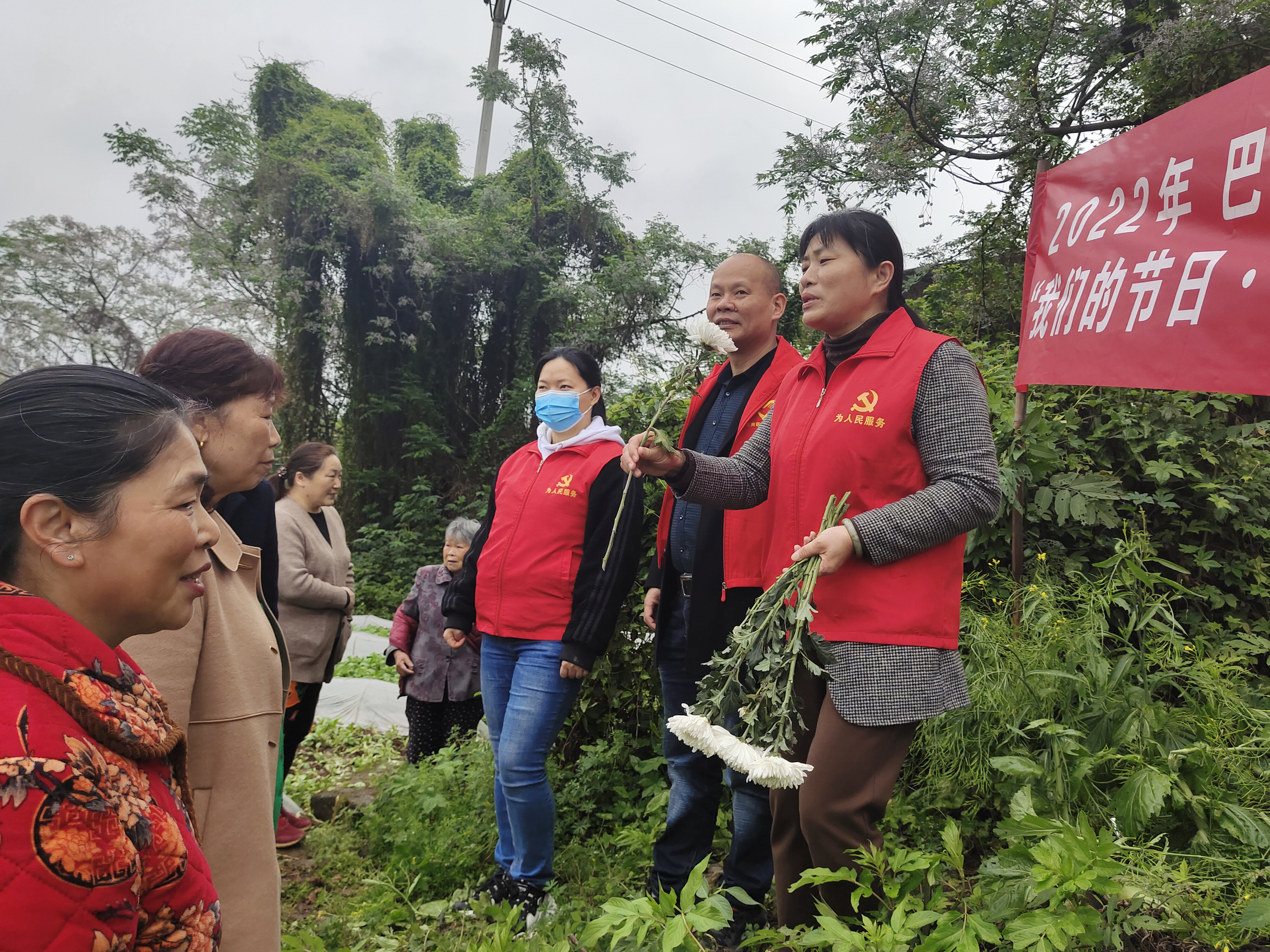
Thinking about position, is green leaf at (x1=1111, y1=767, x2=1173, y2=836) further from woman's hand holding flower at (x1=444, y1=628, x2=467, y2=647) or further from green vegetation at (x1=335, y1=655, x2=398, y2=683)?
green vegetation at (x1=335, y1=655, x2=398, y2=683)

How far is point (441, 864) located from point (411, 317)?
12.0 m

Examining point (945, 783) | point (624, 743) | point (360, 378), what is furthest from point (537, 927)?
point (360, 378)

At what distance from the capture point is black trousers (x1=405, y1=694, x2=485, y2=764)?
4656 mm

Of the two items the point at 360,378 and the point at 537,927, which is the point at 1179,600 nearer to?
the point at 537,927

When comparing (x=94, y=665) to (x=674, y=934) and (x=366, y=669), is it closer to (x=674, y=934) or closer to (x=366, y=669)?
(x=674, y=934)

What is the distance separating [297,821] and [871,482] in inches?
151

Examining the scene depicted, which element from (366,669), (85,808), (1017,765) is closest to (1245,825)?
(1017,765)

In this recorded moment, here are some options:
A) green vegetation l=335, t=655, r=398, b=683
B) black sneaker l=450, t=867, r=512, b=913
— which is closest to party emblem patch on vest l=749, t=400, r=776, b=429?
black sneaker l=450, t=867, r=512, b=913

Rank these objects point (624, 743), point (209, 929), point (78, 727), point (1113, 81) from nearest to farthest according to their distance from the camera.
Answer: point (78, 727), point (209, 929), point (624, 743), point (1113, 81)

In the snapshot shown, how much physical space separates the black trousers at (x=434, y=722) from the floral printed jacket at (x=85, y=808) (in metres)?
3.63

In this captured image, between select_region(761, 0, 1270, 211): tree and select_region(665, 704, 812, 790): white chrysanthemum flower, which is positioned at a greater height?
select_region(761, 0, 1270, 211): tree

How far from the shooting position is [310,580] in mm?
4148

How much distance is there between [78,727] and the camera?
3.13 feet

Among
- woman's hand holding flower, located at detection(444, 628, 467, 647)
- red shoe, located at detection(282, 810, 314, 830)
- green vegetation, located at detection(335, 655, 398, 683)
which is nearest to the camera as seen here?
woman's hand holding flower, located at detection(444, 628, 467, 647)
